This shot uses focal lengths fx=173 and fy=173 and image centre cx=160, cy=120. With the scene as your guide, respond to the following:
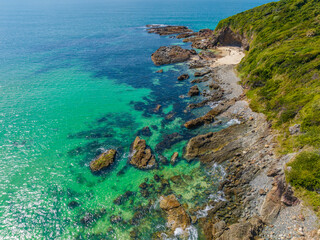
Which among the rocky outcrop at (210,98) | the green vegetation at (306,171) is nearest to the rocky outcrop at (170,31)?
the rocky outcrop at (210,98)

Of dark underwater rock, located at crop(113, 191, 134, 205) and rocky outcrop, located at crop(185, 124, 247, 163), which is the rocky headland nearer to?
dark underwater rock, located at crop(113, 191, 134, 205)

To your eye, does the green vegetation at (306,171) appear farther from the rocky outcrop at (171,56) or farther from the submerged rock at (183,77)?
the rocky outcrop at (171,56)

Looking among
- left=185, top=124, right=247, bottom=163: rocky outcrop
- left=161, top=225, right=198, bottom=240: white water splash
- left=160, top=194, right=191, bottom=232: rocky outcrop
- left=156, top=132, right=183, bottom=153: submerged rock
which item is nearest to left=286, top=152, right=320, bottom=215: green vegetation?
left=185, top=124, right=247, bottom=163: rocky outcrop

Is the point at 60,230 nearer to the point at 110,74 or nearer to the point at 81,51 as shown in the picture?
the point at 110,74

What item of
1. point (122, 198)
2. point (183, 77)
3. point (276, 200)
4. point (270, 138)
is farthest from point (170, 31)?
point (276, 200)

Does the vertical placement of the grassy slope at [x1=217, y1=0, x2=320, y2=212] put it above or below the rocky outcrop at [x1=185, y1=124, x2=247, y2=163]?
above
